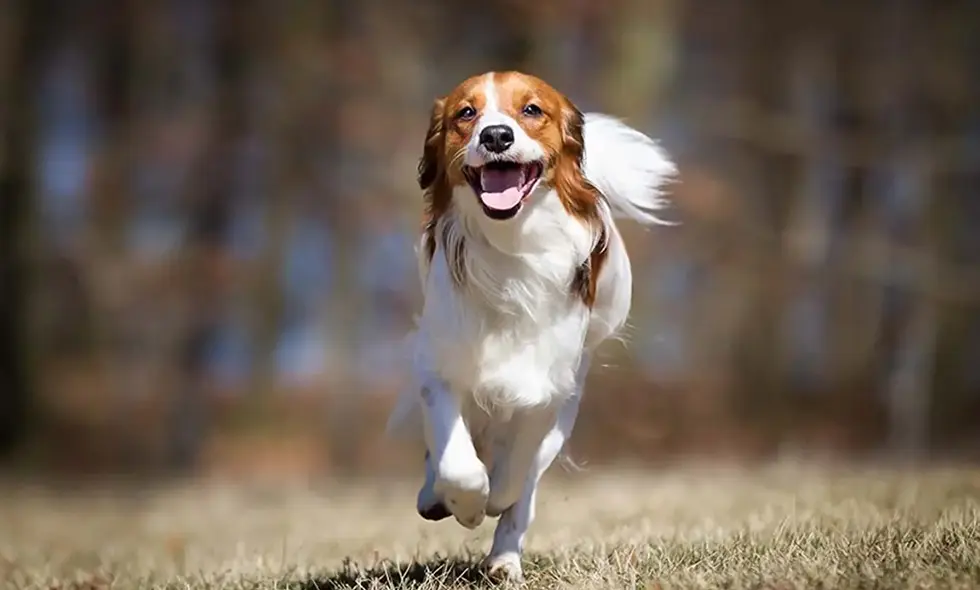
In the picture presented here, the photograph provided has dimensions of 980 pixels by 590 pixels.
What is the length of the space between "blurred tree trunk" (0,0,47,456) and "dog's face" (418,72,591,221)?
12.5 metres

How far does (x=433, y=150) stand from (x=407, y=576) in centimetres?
150

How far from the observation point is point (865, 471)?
9391mm

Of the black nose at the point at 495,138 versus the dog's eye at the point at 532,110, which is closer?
the black nose at the point at 495,138

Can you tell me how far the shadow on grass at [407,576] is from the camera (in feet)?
14.3

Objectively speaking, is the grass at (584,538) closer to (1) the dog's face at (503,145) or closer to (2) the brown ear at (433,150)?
(1) the dog's face at (503,145)

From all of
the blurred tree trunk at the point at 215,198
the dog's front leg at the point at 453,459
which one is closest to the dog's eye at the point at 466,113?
the dog's front leg at the point at 453,459

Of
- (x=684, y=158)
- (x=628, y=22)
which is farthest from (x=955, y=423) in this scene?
(x=628, y=22)

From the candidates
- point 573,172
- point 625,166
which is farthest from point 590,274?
point 625,166

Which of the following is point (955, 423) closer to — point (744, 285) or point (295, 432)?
point (744, 285)

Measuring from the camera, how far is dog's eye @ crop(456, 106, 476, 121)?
425 cm

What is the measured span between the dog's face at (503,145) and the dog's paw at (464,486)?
0.83 m

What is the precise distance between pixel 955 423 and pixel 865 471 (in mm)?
8726

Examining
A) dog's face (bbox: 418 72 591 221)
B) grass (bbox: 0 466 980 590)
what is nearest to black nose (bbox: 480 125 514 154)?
dog's face (bbox: 418 72 591 221)

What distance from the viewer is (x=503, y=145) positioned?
4051mm
